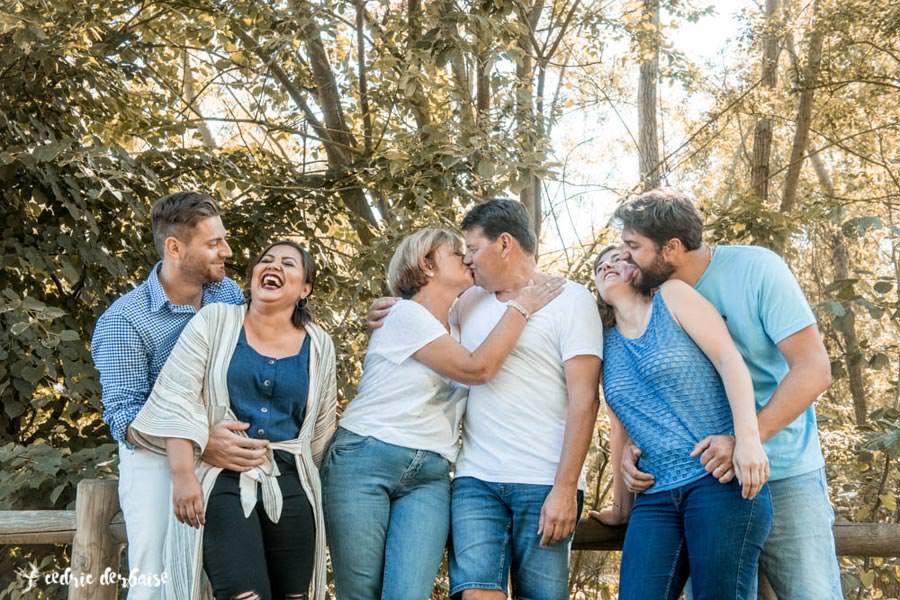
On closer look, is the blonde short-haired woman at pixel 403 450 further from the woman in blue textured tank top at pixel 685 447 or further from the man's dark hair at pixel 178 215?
the man's dark hair at pixel 178 215

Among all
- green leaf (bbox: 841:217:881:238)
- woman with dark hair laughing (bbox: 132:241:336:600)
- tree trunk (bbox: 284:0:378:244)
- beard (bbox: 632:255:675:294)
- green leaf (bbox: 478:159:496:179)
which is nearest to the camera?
woman with dark hair laughing (bbox: 132:241:336:600)

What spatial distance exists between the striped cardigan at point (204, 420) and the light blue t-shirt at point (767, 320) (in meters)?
1.18

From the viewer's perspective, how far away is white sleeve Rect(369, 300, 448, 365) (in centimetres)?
273

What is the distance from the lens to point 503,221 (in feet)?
9.48

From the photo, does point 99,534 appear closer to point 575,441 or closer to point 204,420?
point 204,420

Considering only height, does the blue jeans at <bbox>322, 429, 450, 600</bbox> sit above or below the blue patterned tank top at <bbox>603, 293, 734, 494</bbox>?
below

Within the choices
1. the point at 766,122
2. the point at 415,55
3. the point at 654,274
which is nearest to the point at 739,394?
the point at 654,274

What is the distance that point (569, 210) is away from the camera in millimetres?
6637

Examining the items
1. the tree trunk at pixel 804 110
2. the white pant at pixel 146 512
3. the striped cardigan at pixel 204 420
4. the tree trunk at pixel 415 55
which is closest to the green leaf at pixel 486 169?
the tree trunk at pixel 415 55

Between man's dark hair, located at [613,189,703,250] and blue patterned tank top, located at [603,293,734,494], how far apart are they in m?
0.18

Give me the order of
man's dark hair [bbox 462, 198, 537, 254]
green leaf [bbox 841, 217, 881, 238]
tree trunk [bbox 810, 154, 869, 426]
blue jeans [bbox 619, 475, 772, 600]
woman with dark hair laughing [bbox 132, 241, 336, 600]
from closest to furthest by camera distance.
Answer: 1. blue jeans [bbox 619, 475, 772, 600]
2. woman with dark hair laughing [bbox 132, 241, 336, 600]
3. man's dark hair [bbox 462, 198, 537, 254]
4. green leaf [bbox 841, 217, 881, 238]
5. tree trunk [bbox 810, 154, 869, 426]

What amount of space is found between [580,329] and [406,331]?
1.69 feet

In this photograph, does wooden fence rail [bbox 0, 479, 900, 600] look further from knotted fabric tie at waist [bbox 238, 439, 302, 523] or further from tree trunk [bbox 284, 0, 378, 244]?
tree trunk [bbox 284, 0, 378, 244]

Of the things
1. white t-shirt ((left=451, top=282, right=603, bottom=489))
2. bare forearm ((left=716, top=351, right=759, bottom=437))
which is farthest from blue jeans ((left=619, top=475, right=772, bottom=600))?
white t-shirt ((left=451, top=282, right=603, bottom=489))
